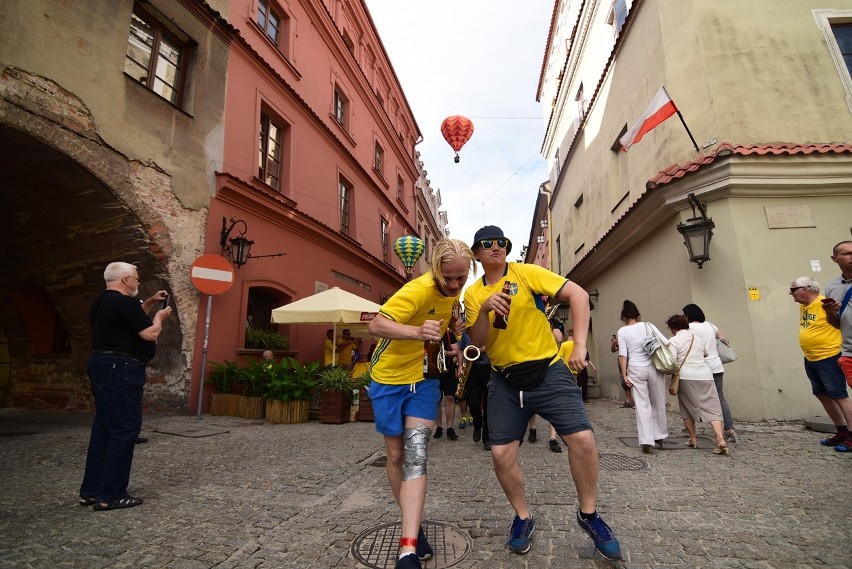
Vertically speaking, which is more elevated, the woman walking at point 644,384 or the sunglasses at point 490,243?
the sunglasses at point 490,243

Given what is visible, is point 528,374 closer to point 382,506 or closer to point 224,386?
point 382,506

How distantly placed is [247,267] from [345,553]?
24.7 ft

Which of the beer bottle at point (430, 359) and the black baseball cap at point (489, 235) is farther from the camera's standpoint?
the black baseball cap at point (489, 235)

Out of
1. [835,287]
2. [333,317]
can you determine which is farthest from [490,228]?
[333,317]

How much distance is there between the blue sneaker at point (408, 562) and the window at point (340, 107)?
1474cm

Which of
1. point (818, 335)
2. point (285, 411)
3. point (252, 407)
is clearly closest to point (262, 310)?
point (252, 407)

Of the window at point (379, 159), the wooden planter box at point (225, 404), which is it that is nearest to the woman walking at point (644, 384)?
the wooden planter box at point (225, 404)

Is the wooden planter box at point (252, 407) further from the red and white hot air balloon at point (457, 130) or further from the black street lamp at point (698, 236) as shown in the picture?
the red and white hot air balloon at point (457, 130)

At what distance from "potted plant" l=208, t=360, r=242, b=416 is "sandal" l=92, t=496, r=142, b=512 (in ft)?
14.7

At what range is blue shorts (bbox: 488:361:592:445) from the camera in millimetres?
2426

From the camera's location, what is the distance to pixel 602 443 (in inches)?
218

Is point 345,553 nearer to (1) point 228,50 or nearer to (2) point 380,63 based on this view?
(1) point 228,50

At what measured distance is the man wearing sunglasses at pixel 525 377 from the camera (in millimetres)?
2373

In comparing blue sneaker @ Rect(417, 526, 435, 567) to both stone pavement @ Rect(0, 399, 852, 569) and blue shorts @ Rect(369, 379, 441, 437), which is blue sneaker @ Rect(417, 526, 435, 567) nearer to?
stone pavement @ Rect(0, 399, 852, 569)
